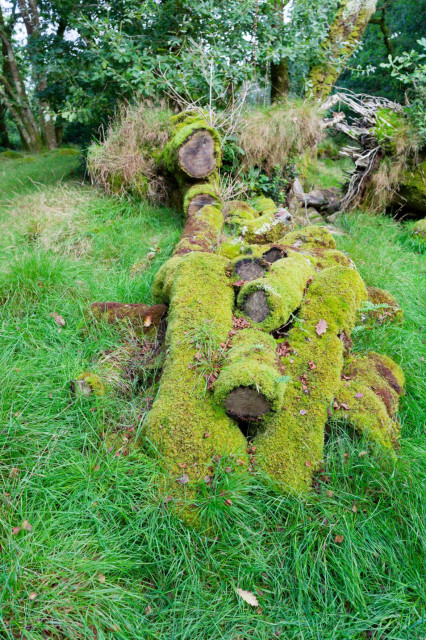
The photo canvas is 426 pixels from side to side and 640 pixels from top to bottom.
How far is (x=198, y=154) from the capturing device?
16.8 ft

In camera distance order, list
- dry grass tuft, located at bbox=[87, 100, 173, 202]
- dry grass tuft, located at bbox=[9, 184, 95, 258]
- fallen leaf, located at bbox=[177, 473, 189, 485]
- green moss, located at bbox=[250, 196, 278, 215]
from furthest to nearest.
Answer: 1. dry grass tuft, located at bbox=[87, 100, 173, 202]
2. green moss, located at bbox=[250, 196, 278, 215]
3. dry grass tuft, located at bbox=[9, 184, 95, 258]
4. fallen leaf, located at bbox=[177, 473, 189, 485]

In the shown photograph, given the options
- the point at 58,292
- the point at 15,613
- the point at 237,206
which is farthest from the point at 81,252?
the point at 15,613

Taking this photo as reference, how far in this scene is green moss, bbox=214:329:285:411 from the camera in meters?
2.23

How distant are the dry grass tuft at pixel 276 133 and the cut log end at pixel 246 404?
478cm

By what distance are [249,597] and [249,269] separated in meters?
2.13

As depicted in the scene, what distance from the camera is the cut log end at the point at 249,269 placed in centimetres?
303

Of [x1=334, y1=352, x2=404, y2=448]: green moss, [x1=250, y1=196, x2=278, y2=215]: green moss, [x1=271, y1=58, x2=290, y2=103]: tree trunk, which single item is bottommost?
[x1=334, y1=352, x2=404, y2=448]: green moss

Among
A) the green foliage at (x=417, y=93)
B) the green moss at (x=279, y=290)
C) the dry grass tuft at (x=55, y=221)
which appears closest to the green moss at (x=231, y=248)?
the green moss at (x=279, y=290)

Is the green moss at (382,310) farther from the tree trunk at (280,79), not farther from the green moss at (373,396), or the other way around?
the tree trunk at (280,79)

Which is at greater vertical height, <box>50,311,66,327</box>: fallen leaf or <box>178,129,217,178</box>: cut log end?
<box>178,129,217,178</box>: cut log end

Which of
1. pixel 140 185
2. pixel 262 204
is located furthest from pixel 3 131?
pixel 262 204

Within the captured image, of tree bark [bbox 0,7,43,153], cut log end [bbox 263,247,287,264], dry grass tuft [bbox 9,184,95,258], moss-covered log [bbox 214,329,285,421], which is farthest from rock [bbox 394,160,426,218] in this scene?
tree bark [bbox 0,7,43,153]

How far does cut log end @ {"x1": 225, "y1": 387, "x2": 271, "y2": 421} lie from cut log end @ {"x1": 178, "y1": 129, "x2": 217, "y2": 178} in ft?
12.3

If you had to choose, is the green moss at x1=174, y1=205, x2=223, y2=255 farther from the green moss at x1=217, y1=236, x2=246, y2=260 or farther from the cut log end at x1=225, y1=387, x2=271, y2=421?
the cut log end at x1=225, y1=387, x2=271, y2=421
